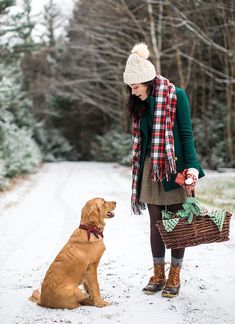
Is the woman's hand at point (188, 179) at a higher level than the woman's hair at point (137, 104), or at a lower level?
lower

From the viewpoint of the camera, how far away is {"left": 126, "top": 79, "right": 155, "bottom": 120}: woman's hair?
4.03m

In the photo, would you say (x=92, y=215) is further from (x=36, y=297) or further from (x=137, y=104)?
(x=137, y=104)

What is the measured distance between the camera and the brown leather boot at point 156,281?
13.5ft

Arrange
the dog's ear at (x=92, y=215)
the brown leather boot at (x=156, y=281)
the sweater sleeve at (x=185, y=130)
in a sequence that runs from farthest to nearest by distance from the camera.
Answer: the brown leather boot at (x=156, y=281) < the sweater sleeve at (x=185, y=130) < the dog's ear at (x=92, y=215)

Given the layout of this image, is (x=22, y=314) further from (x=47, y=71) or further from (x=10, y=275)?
(x=47, y=71)

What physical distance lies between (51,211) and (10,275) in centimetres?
459

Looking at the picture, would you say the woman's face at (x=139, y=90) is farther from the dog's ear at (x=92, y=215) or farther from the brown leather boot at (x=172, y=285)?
the brown leather boot at (x=172, y=285)

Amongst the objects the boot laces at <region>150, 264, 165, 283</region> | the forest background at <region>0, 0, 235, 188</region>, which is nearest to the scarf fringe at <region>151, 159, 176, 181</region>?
the boot laces at <region>150, 264, 165, 283</region>

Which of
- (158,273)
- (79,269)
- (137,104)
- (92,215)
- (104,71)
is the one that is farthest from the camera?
(104,71)

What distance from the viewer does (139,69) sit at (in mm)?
3912

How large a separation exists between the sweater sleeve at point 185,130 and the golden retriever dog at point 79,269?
2.62 feet

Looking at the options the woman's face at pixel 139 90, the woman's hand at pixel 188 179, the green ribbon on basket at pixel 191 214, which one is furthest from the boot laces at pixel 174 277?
the woman's face at pixel 139 90

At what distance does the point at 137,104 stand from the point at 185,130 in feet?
1.55

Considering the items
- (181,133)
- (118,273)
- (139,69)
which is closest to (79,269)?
(118,273)
